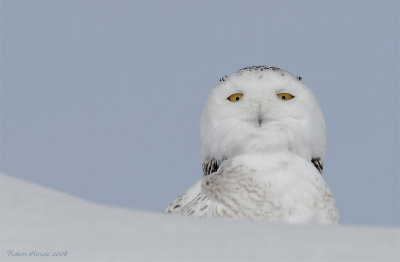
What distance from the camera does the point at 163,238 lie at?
188 cm

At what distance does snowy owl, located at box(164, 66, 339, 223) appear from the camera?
131 inches

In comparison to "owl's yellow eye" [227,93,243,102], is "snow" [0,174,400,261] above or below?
below

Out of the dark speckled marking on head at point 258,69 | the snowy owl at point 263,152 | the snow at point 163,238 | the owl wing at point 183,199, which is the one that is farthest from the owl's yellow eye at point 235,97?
the snow at point 163,238

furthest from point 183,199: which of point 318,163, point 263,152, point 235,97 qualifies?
point 318,163

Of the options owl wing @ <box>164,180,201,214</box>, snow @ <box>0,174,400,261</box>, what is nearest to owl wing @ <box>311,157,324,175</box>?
owl wing @ <box>164,180,201,214</box>

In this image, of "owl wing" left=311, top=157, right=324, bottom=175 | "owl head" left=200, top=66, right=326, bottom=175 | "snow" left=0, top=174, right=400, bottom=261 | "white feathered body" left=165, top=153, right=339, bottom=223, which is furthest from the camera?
"owl wing" left=311, top=157, right=324, bottom=175

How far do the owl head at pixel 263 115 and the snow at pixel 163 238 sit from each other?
1.49 meters

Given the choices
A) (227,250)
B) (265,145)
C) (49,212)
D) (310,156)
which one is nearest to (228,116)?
(265,145)

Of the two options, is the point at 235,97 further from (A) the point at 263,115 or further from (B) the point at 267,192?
(B) the point at 267,192

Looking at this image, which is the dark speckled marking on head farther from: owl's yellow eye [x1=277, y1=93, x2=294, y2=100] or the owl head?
owl's yellow eye [x1=277, y1=93, x2=294, y2=100]

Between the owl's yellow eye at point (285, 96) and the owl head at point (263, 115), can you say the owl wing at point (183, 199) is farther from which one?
the owl's yellow eye at point (285, 96)

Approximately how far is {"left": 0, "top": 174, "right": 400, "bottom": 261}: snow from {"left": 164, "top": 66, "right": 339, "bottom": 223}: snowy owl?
4.08 feet

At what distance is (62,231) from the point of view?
6.51 feet

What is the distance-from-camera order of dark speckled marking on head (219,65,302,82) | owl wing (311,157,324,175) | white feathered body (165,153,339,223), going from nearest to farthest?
white feathered body (165,153,339,223) → dark speckled marking on head (219,65,302,82) → owl wing (311,157,324,175)
